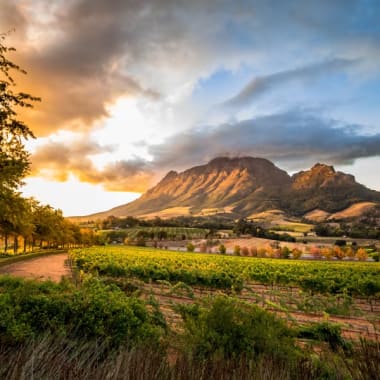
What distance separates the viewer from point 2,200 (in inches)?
705

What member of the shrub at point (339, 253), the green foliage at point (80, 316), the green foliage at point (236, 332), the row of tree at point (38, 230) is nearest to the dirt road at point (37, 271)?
the row of tree at point (38, 230)

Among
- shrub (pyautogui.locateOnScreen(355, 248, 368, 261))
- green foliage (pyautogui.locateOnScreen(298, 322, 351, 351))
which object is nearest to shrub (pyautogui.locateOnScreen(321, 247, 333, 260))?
shrub (pyautogui.locateOnScreen(355, 248, 368, 261))

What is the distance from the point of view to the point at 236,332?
727 cm

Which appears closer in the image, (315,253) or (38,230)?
(38,230)

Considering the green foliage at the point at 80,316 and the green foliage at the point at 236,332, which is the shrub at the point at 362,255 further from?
the green foliage at the point at 80,316

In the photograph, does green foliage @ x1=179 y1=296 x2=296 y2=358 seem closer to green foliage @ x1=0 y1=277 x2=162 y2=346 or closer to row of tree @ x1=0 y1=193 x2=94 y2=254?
green foliage @ x1=0 y1=277 x2=162 y2=346

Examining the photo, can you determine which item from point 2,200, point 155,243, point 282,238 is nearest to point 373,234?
point 282,238

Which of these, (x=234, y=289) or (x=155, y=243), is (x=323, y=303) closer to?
(x=234, y=289)

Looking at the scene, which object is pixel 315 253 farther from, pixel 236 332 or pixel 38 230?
pixel 236 332

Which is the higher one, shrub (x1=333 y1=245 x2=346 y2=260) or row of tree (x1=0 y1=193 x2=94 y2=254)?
row of tree (x1=0 y1=193 x2=94 y2=254)

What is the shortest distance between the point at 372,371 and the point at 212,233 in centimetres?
13597

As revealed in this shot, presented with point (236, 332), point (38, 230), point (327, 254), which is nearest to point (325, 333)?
point (236, 332)

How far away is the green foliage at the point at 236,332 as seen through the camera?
6895mm

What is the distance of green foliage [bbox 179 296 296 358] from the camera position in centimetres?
689
